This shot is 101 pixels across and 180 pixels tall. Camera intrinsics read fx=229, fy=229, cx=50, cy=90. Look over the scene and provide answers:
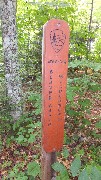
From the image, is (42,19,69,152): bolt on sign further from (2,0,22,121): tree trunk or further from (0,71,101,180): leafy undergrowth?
(2,0,22,121): tree trunk

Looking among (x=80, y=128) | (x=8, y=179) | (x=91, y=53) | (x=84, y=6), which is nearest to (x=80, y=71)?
(x=91, y=53)

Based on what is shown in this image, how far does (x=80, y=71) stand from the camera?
8938 mm

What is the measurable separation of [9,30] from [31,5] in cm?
419

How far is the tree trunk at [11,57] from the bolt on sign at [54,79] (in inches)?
91.7

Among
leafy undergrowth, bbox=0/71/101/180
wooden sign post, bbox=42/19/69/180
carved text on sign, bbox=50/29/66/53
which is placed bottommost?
leafy undergrowth, bbox=0/71/101/180

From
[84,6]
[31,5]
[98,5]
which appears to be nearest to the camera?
[31,5]

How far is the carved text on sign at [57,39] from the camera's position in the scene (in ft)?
7.25

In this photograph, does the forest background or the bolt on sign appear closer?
the bolt on sign

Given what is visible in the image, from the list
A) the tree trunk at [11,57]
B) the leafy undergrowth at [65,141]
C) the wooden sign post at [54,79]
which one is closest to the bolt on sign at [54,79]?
the wooden sign post at [54,79]

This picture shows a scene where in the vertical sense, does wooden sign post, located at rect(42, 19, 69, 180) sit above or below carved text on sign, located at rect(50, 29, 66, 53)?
below

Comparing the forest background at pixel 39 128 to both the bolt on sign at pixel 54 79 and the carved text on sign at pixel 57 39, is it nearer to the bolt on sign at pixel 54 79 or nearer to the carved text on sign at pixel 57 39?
the bolt on sign at pixel 54 79

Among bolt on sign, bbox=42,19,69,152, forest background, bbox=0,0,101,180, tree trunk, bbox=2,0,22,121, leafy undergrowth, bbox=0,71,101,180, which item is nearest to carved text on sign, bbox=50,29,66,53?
bolt on sign, bbox=42,19,69,152

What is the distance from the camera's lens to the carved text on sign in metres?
2.21

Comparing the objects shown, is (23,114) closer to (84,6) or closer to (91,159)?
(91,159)
